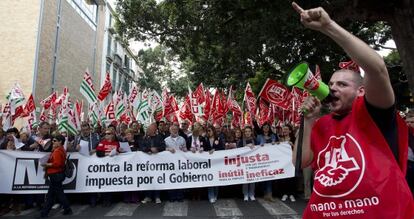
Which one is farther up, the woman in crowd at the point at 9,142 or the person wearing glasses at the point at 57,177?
the woman in crowd at the point at 9,142

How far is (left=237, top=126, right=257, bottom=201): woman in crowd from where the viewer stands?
9922 millimetres

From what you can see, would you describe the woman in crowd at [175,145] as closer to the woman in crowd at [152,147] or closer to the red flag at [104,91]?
the woman in crowd at [152,147]

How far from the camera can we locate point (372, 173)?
1.84 m

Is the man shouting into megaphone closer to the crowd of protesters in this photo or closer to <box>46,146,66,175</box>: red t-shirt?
<box>46,146,66,175</box>: red t-shirt

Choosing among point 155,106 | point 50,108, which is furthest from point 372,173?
point 50,108

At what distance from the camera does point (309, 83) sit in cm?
215

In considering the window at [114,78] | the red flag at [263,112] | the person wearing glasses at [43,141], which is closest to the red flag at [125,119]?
the person wearing glasses at [43,141]

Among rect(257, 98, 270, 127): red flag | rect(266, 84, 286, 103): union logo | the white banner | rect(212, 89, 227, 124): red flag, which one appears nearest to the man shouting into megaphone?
the white banner

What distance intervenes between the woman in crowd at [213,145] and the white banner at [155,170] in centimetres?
27

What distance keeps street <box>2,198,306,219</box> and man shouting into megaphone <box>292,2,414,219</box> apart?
6233 millimetres

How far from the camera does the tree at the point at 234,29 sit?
11031 mm

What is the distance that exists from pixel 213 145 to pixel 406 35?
505 centimetres

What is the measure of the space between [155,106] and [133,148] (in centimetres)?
481

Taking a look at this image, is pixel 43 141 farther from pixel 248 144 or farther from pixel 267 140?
pixel 267 140
